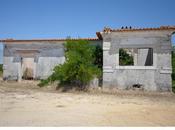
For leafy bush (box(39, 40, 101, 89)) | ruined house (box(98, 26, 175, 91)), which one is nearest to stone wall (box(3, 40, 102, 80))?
leafy bush (box(39, 40, 101, 89))

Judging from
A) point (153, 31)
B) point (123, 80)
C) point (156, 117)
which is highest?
point (153, 31)

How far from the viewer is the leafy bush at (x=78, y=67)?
42.7 feet

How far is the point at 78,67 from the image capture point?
512 inches

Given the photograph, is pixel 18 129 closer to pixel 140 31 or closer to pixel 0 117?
pixel 0 117

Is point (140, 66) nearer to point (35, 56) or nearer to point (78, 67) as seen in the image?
point (78, 67)

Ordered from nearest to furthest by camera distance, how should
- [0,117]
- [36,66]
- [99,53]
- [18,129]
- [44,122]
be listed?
[18,129], [44,122], [0,117], [99,53], [36,66]

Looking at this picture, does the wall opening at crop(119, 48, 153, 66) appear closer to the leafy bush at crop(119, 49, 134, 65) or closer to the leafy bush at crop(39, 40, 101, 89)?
the leafy bush at crop(119, 49, 134, 65)

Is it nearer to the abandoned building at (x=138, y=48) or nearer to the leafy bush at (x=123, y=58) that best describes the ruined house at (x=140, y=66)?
the abandoned building at (x=138, y=48)

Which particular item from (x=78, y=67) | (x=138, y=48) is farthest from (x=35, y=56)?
(x=138, y=48)

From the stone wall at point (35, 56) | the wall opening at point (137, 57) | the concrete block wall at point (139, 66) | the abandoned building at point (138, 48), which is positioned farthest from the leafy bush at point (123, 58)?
the stone wall at point (35, 56)

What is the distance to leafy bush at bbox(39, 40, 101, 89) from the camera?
13023 mm

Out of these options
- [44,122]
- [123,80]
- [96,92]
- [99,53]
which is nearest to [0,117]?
[44,122]

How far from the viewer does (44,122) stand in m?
5.51

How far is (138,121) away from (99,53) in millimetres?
9283
